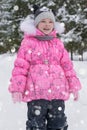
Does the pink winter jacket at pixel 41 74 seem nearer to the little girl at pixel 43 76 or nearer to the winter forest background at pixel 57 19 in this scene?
the little girl at pixel 43 76

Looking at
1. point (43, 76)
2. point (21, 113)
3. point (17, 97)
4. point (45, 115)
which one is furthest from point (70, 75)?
point (21, 113)

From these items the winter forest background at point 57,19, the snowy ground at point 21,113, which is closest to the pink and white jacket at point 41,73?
the snowy ground at point 21,113

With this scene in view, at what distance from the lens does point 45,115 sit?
15.0ft

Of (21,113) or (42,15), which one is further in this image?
(21,113)

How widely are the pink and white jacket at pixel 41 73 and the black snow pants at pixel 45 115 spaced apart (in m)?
0.10

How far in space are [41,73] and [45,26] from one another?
59cm

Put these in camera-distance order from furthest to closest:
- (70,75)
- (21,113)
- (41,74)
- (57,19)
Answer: (57,19), (21,113), (70,75), (41,74)

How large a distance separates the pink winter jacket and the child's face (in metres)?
0.06

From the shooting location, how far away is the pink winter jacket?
4.35 metres

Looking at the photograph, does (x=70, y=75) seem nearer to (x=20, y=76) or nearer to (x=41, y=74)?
(x=41, y=74)

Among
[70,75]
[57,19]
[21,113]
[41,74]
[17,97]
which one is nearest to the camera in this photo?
[17,97]

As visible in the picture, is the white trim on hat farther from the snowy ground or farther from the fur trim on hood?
the snowy ground

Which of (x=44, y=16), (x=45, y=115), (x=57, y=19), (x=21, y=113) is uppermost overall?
(x=44, y=16)

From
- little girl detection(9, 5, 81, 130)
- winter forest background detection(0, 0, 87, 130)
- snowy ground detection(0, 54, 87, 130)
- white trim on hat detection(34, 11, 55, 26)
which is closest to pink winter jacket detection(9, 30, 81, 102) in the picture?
little girl detection(9, 5, 81, 130)
